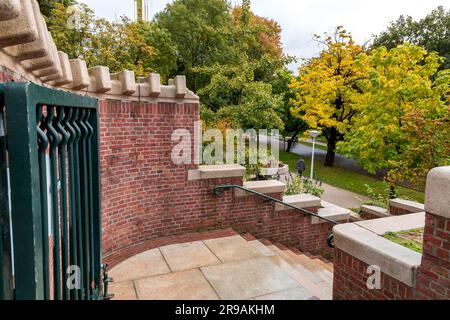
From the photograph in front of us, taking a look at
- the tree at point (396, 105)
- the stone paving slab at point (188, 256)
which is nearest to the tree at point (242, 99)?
the tree at point (396, 105)

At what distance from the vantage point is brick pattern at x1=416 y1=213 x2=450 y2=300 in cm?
262

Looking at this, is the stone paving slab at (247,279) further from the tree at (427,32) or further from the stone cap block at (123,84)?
the tree at (427,32)

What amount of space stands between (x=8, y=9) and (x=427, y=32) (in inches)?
1287

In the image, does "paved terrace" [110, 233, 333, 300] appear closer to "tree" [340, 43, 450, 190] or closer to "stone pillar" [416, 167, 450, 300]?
"stone pillar" [416, 167, 450, 300]

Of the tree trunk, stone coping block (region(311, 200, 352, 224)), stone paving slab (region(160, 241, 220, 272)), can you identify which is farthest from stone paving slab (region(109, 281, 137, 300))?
the tree trunk

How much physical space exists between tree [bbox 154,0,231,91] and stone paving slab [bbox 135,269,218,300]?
18.7m

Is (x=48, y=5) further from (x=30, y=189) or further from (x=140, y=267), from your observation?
(x=30, y=189)

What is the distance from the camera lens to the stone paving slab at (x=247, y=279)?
4.19 metres

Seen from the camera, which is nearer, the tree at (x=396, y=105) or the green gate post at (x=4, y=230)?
the green gate post at (x=4, y=230)

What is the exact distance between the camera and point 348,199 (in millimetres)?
13992

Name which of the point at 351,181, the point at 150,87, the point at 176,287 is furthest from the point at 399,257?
the point at 351,181

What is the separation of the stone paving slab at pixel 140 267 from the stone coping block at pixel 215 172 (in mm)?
1636

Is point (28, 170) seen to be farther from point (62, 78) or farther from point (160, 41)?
point (160, 41)
